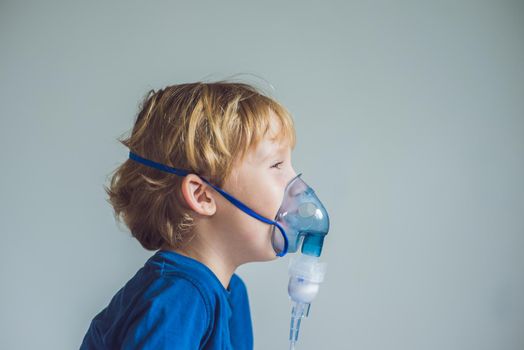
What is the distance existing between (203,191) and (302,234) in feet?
0.68

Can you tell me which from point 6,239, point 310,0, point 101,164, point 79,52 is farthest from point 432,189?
point 6,239

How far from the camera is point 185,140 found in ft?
2.89

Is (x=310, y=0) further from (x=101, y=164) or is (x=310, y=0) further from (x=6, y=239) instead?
(x=6, y=239)

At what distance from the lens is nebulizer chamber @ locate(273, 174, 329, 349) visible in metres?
0.95

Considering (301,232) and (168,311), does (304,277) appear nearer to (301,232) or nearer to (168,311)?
(301,232)

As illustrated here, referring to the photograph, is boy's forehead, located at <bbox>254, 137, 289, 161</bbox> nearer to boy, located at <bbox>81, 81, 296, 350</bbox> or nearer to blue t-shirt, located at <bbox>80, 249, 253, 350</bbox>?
boy, located at <bbox>81, 81, 296, 350</bbox>

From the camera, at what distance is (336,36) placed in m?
1.24

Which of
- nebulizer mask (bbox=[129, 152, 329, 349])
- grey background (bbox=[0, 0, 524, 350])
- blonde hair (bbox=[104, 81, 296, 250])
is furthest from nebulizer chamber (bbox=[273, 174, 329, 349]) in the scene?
grey background (bbox=[0, 0, 524, 350])

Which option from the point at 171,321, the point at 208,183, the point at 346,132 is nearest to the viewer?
the point at 171,321

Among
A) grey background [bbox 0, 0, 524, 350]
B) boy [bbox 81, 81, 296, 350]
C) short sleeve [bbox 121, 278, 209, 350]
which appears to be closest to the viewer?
short sleeve [bbox 121, 278, 209, 350]

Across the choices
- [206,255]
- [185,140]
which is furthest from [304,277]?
[185,140]

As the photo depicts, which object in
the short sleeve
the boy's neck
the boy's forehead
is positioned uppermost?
the boy's forehead

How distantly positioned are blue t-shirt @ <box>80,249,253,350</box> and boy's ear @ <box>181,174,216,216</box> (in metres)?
0.09

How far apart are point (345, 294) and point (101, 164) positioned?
2.24 feet
